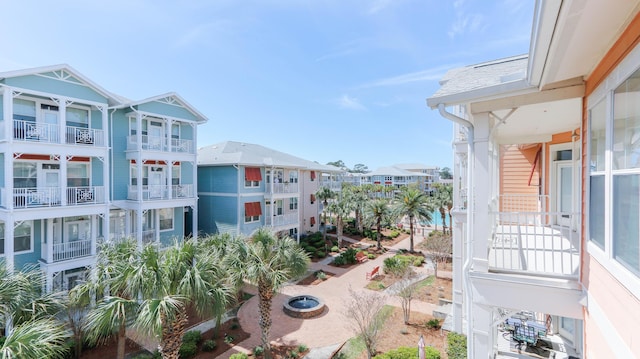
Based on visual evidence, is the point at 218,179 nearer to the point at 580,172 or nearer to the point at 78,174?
the point at 78,174

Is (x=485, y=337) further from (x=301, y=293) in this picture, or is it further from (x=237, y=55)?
(x=237, y=55)

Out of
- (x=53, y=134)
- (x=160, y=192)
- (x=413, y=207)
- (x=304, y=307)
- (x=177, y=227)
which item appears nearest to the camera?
(x=53, y=134)

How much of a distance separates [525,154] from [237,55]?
53.5 feet

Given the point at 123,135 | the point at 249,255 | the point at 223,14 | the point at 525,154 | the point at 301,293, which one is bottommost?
the point at 301,293

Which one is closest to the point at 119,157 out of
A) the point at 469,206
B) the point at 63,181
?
the point at 63,181

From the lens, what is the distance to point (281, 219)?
25641mm

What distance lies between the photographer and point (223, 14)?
1170cm

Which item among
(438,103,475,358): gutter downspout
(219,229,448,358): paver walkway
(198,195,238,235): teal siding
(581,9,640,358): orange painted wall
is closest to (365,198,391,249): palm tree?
(219,229,448,358): paver walkway

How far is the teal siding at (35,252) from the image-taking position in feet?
43.9

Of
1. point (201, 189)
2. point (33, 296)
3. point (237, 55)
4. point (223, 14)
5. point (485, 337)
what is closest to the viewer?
point (485, 337)

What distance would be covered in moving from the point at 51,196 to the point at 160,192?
5.33 meters

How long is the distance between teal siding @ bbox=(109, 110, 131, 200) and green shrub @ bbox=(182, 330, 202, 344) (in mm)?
9715

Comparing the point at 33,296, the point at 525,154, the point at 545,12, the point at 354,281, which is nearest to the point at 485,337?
the point at 545,12

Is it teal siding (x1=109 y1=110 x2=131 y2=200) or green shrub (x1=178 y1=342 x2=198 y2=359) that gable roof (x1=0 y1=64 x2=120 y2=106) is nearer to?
teal siding (x1=109 y1=110 x2=131 y2=200)
